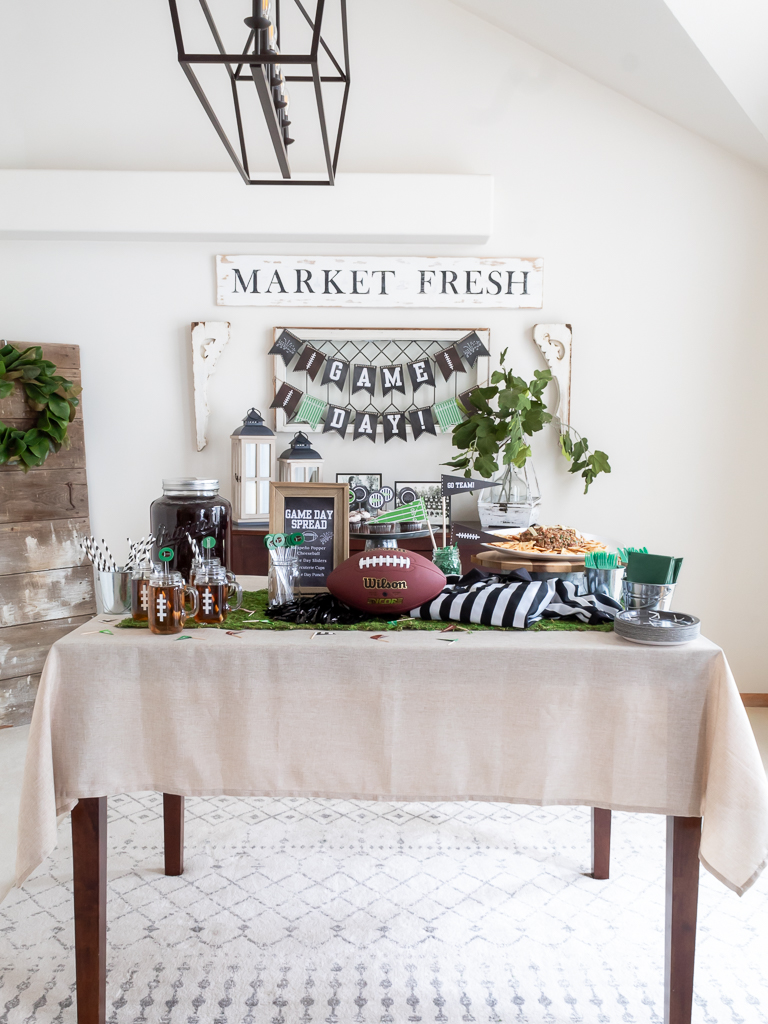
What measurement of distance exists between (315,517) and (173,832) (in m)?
1.08

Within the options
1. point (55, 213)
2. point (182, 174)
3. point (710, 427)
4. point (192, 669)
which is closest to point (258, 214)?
point (182, 174)

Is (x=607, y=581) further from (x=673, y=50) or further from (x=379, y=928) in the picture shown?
(x=673, y=50)

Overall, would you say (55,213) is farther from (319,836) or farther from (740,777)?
(740,777)

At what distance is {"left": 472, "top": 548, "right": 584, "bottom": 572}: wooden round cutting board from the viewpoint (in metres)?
1.87

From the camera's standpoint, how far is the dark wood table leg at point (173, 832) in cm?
204

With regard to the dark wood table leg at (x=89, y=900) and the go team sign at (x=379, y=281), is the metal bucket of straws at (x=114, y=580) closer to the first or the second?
the dark wood table leg at (x=89, y=900)

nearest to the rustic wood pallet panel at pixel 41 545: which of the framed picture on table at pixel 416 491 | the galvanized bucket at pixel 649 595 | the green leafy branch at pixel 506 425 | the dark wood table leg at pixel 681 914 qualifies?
the framed picture on table at pixel 416 491

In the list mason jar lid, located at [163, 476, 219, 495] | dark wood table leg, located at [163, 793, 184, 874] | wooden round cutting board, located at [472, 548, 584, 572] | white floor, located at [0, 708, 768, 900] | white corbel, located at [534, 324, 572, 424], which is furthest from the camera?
white corbel, located at [534, 324, 572, 424]

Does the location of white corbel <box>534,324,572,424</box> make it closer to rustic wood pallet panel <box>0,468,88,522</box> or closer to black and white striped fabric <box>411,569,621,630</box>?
black and white striped fabric <box>411,569,621,630</box>

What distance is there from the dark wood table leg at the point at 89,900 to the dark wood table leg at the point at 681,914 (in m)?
1.10

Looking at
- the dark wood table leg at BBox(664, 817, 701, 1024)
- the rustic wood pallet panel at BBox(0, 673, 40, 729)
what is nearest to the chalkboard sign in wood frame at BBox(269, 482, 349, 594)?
the dark wood table leg at BBox(664, 817, 701, 1024)

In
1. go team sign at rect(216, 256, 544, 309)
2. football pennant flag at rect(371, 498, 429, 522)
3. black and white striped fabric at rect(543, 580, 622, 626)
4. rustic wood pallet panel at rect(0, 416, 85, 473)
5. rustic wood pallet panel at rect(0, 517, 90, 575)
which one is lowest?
rustic wood pallet panel at rect(0, 517, 90, 575)

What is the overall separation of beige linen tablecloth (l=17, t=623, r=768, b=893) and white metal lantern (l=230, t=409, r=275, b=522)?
196 centimetres

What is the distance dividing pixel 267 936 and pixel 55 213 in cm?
326
